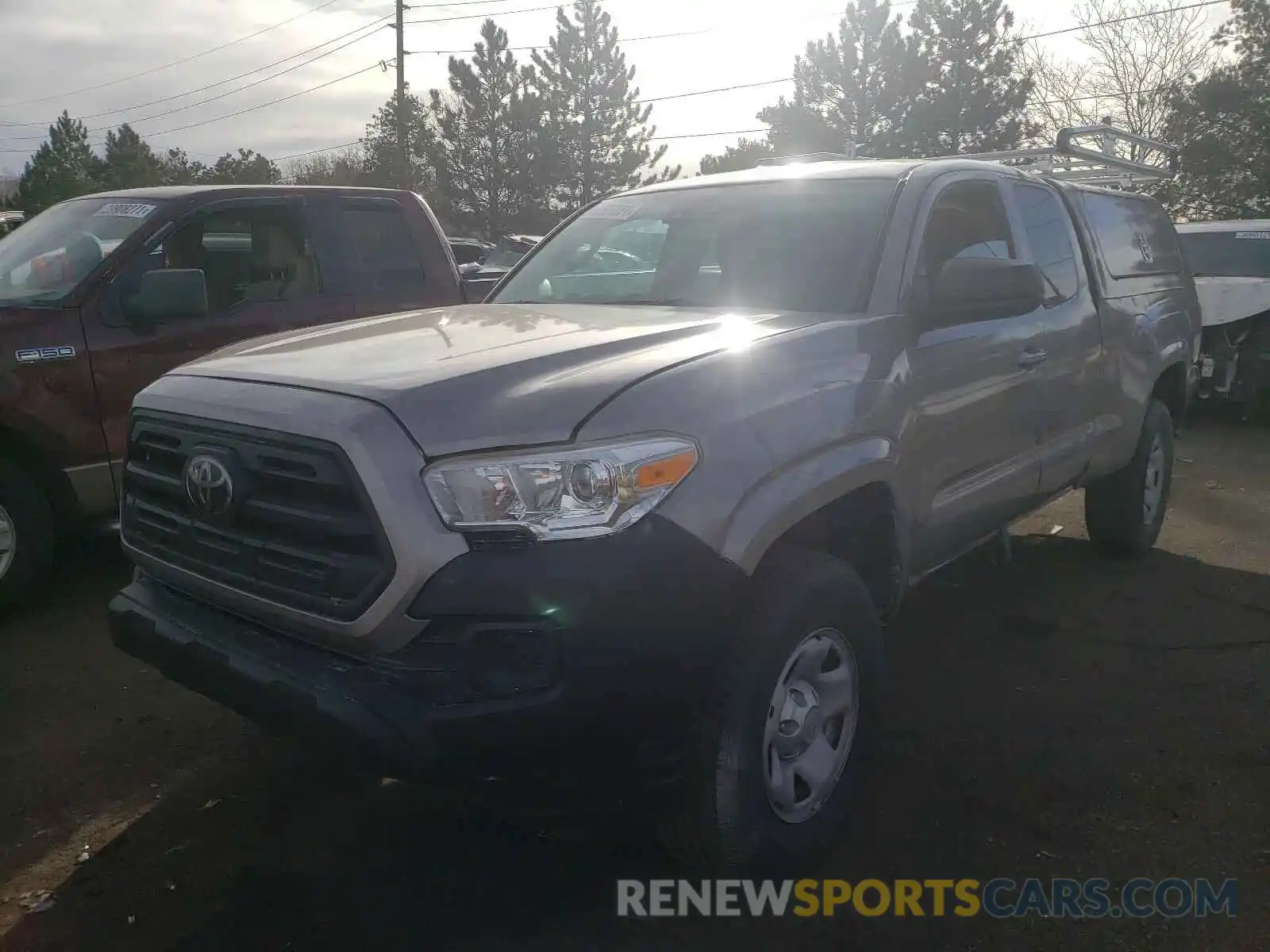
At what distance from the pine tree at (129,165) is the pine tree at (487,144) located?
11330 millimetres

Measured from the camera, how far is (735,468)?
7.97 feet

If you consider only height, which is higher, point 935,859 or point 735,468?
point 735,468

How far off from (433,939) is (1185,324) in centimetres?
525

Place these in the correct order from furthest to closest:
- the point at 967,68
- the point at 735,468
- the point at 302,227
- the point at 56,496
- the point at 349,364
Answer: the point at 967,68 < the point at 302,227 < the point at 56,496 < the point at 349,364 < the point at 735,468

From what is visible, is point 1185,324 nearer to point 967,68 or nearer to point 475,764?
point 475,764

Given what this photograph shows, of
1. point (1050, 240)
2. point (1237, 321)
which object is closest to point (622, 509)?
point (1050, 240)

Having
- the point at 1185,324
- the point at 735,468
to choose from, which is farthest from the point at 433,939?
the point at 1185,324

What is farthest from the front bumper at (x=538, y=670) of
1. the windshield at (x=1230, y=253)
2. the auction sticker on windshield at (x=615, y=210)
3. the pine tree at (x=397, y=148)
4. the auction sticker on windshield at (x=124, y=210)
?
the pine tree at (x=397, y=148)

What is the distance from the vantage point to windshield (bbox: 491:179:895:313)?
3381 millimetres

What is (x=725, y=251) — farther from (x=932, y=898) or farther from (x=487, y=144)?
(x=487, y=144)

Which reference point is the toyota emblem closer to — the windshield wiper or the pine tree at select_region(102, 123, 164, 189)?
the windshield wiper

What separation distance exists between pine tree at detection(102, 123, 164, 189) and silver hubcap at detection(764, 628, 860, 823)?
4272 centimetres

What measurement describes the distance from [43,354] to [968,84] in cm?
3582

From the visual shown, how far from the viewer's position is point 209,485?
2.55m
